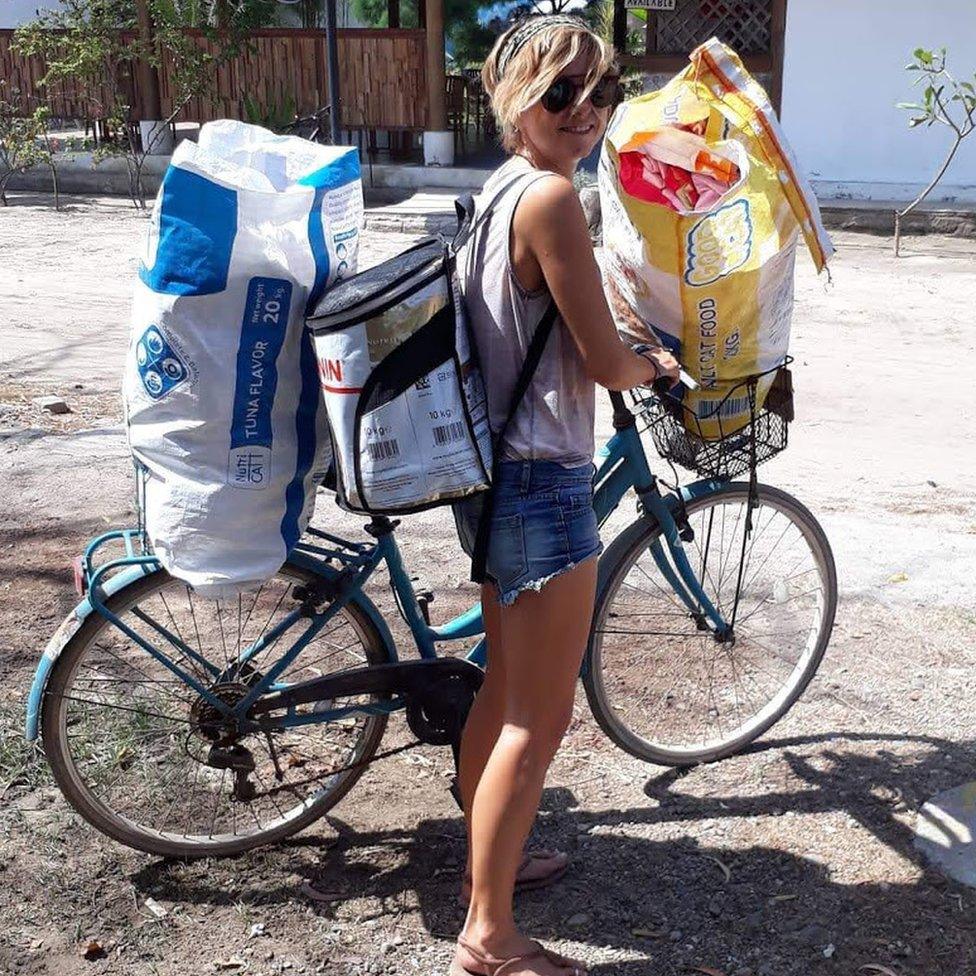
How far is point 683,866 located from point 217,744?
3.64 feet

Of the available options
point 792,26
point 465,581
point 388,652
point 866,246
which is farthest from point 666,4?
point 388,652

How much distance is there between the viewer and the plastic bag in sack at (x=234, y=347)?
2.28 metres

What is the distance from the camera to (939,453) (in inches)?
229

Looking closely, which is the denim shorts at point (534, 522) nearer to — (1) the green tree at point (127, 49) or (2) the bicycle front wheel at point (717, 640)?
(2) the bicycle front wheel at point (717, 640)

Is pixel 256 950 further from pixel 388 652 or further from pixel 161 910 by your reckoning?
pixel 388 652

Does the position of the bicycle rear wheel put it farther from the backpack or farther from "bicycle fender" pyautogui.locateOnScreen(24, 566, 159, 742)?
the backpack

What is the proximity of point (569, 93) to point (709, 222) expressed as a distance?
0.51 meters

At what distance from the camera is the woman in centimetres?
218

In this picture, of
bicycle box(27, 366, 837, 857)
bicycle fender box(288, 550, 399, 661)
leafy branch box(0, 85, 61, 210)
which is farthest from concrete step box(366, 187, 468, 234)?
bicycle fender box(288, 550, 399, 661)

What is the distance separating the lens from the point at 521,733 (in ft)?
8.05

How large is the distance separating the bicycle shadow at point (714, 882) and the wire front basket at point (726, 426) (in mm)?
861

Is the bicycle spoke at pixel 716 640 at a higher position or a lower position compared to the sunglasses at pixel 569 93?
lower

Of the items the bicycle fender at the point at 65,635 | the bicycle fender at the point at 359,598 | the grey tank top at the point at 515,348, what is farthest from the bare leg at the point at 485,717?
the bicycle fender at the point at 65,635

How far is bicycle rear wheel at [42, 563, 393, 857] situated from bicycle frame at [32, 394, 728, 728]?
0.11 feet
